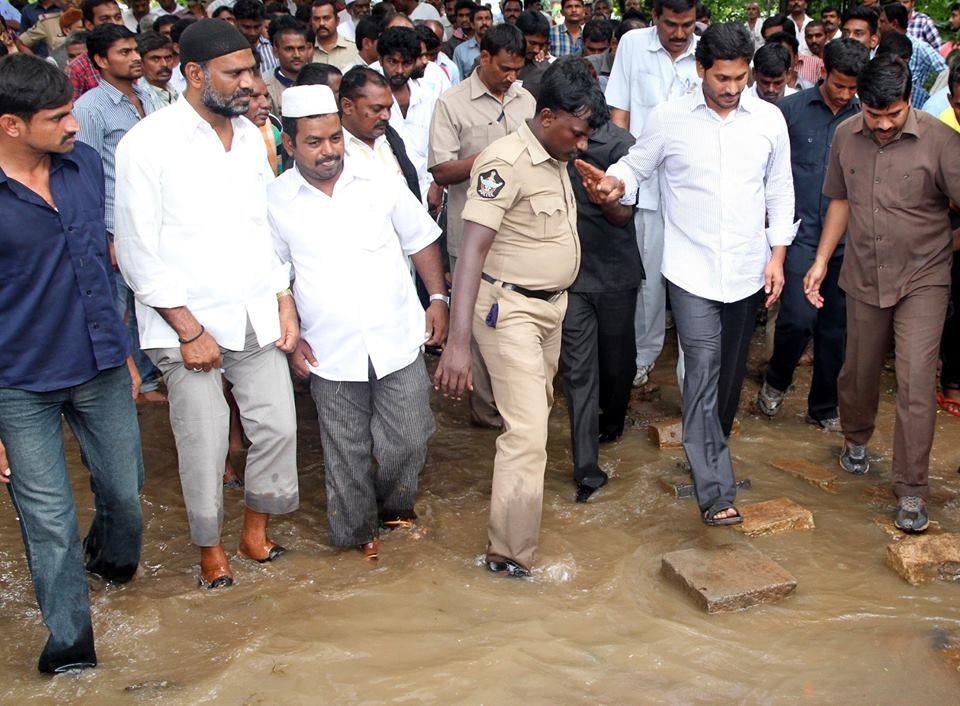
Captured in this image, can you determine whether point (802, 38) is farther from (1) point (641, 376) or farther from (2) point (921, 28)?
(1) point (641, 376)

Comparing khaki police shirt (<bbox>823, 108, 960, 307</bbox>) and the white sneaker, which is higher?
khaki police shirt (<bbox>823, 108, 960, 307</bbox>)

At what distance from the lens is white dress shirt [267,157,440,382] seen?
169 inches

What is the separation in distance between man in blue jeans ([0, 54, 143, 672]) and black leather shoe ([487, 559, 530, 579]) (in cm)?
161

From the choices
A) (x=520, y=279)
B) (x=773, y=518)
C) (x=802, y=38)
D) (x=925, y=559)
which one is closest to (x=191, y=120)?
(x=520, y=279)

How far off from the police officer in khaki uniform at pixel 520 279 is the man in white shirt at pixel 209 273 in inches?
30.3

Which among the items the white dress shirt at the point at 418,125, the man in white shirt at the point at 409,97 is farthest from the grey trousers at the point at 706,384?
the white dress shirt at the point at 418,125

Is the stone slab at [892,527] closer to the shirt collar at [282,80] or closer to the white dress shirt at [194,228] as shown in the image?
the white dress shirt at [194,228]

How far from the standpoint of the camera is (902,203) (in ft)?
15.6

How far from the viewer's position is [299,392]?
264 inches

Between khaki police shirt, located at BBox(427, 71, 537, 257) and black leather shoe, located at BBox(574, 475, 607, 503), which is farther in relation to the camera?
khaki police shirt, located at BBox(427, 71, 537, 257)

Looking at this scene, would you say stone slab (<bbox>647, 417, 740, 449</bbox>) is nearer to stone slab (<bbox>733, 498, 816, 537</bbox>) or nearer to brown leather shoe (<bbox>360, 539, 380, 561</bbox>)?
stone slab (<bbox>733, 498, 816, 537</bbox>)

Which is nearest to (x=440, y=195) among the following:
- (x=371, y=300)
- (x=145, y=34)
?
(x=145, y=34)

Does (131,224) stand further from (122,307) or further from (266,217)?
(122,307)

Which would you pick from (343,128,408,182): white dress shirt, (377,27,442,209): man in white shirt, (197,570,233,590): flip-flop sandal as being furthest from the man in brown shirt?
(197,570,233,590): flip-flop sandal
